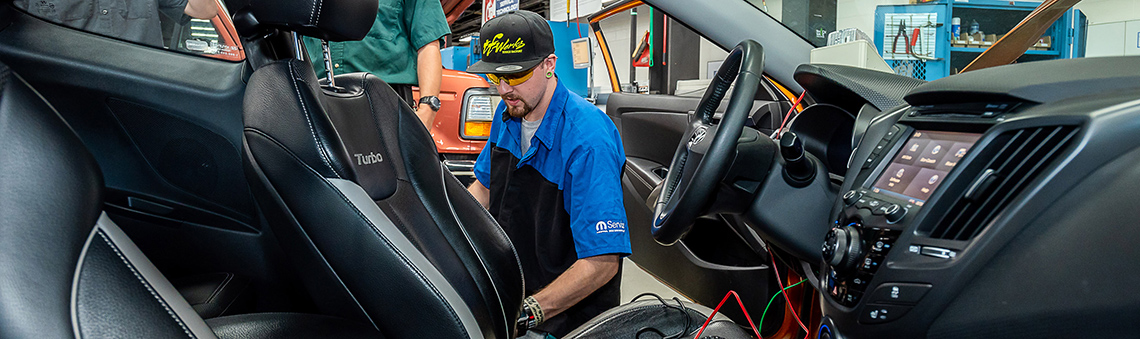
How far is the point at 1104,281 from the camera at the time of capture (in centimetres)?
60

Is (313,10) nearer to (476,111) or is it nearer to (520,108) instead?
(520,108)

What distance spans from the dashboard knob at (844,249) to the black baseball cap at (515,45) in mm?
1058

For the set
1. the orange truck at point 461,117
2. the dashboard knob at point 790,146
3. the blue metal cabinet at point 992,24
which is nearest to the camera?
the dashboard knob at point 790,146

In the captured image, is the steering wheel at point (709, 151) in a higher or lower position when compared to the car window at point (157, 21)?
lower

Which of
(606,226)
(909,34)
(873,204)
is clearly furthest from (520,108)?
(909,34)

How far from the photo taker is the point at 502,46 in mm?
1753

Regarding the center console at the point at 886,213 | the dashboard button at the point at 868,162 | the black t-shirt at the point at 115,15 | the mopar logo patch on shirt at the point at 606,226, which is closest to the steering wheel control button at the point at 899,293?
the center console at the point at 886,213

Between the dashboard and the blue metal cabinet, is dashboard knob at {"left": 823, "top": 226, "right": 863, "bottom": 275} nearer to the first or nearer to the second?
the dashboard

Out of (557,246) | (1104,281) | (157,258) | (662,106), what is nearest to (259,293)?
(157,258)

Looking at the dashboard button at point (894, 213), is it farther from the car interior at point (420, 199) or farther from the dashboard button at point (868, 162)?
the dashboard button at point (868, 162)

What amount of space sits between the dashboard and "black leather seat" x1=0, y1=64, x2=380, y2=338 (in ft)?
2.20

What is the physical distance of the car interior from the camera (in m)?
0.55

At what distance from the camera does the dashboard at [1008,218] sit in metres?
0.59

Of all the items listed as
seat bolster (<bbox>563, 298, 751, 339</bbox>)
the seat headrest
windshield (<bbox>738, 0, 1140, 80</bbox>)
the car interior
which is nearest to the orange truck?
windshield (<bbox>738, 0, 1140, 80</bbox>)
